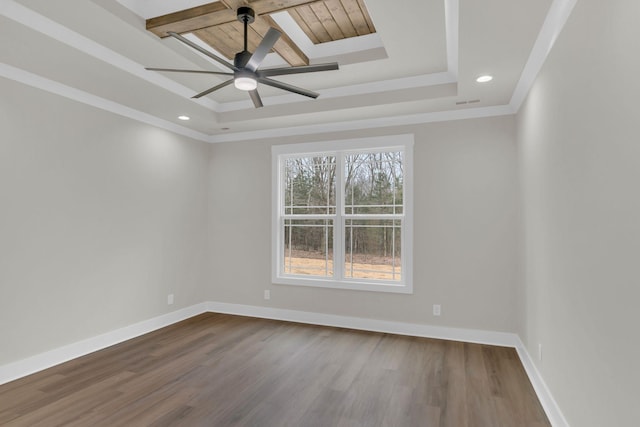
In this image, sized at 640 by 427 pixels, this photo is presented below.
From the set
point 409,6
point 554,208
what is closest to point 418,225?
point 554,208

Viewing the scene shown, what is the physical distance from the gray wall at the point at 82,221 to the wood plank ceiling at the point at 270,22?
1.53 m

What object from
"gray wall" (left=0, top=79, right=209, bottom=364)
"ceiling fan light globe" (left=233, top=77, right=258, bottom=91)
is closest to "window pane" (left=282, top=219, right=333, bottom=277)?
"gray wall" (left=0, top=79, right=209, bottom=364)

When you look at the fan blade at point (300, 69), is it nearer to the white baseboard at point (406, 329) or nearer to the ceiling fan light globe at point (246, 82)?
the ceiling fan light globe at point (246, 82)

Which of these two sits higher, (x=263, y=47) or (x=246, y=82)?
(x=263, y=47)

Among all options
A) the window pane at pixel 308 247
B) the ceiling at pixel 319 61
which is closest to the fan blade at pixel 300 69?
the ceiling at pixel 319 61

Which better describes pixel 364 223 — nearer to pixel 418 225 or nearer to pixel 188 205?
pixel 418 225

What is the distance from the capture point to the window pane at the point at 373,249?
4293 millimetres

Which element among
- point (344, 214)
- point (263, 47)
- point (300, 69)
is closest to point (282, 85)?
point (300, 69)

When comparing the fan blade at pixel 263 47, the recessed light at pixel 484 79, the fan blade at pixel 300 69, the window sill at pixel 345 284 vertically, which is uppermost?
the recessed light at pixel 484 79

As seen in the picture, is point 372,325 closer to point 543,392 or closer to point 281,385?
point 281,385

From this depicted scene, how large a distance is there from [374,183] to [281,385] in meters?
2.60

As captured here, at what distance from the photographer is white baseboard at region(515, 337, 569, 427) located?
224 centimetres

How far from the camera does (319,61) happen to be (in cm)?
334

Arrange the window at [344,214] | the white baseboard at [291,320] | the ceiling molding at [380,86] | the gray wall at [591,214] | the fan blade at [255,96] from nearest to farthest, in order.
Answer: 1. the gray wall at [591,214]
2. the fan blade at [255,96]
3. the white baseboard at [291,320]
4. the ceiling molding at [380,86]
5. the window at [344,214]
